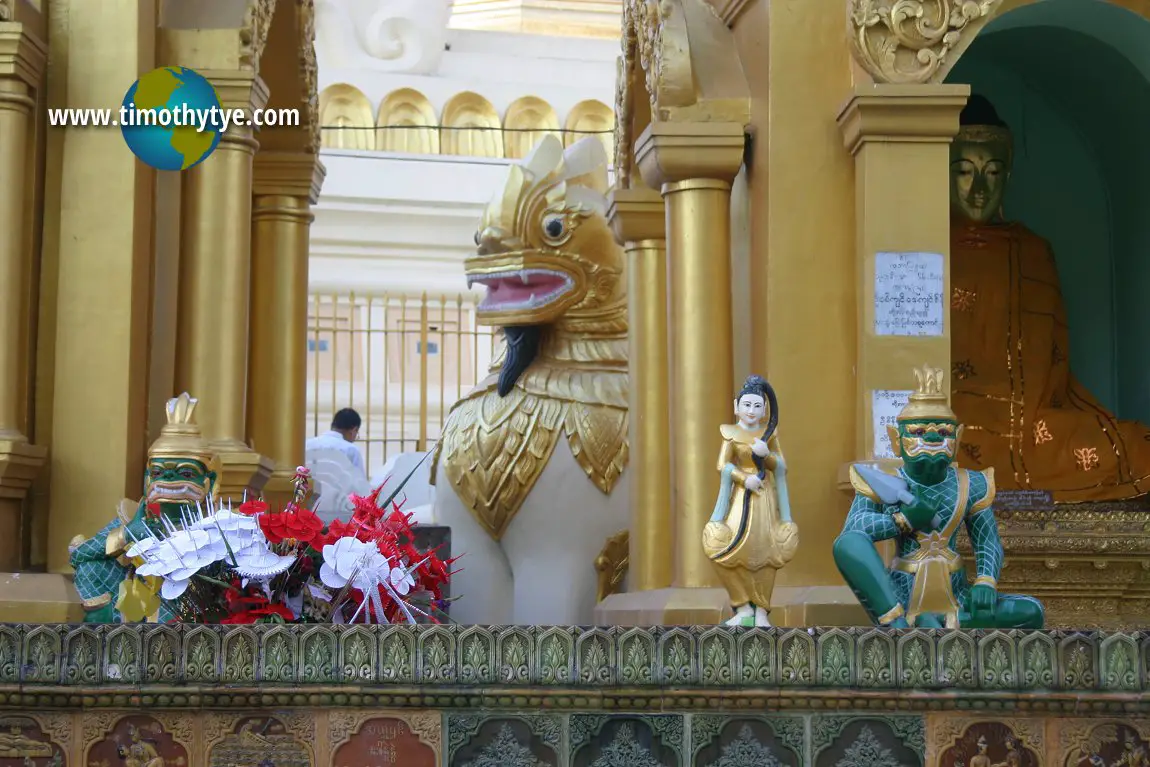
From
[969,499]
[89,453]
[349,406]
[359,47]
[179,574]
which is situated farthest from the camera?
[359,47]

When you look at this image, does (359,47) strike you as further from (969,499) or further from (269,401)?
(969,499)

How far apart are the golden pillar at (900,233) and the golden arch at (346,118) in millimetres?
9464

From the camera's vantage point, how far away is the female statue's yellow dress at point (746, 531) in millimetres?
7488

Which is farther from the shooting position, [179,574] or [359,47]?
[359,47]

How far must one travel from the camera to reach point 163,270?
9.75m

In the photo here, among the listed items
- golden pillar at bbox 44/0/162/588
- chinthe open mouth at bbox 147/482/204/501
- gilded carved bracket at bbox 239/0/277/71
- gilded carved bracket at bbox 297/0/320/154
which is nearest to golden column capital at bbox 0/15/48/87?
golden pillar at bbox 44/0/162/588

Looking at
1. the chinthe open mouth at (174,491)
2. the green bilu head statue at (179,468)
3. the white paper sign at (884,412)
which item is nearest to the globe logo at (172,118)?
the green bilu head statue at (179,468)

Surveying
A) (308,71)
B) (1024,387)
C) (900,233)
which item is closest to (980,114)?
(1024,387)

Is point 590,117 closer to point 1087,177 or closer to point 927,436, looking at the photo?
point 1087,177

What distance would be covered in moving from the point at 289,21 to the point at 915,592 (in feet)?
17.8

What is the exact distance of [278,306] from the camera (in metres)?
11.8

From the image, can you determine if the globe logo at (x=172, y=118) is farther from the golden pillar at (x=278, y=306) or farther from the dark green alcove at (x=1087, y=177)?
the dark green alcove at (x=1087, y=177)

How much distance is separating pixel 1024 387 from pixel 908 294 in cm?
180

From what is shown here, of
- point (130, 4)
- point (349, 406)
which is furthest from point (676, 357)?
point (349, 406)
